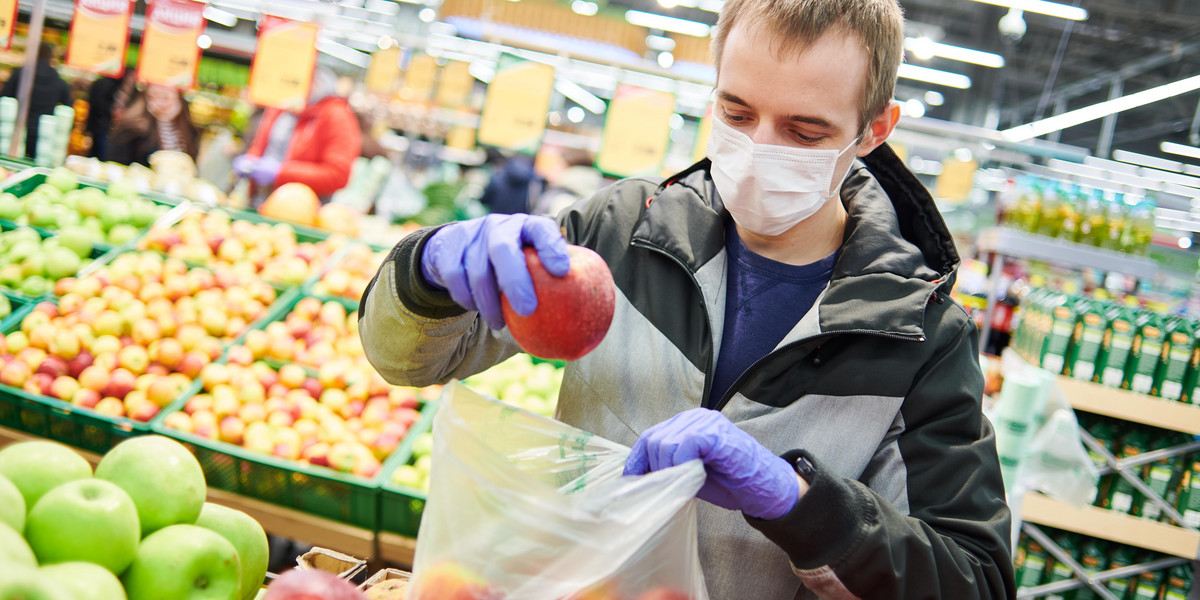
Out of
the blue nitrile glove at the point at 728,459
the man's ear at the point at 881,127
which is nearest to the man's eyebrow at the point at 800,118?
the man's ear at the point at 881,127

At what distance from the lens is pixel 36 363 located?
2.61 metres

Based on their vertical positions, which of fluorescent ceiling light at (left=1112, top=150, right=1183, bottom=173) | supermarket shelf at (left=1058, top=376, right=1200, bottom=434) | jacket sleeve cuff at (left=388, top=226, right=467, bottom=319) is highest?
fluorescent ceiling light at (left=1112, top=150, right=1183, bottom=173)

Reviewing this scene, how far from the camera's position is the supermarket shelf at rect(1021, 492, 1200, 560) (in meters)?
3.38

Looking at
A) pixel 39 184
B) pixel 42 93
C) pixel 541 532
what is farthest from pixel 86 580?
pixel 42 93

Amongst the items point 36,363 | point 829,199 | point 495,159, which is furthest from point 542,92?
point 495,159

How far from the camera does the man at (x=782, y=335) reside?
1.01 m

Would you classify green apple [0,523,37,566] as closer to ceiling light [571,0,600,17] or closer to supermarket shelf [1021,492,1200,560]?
supermarket shelf [1021,492,1200,560]

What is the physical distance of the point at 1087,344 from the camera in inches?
132

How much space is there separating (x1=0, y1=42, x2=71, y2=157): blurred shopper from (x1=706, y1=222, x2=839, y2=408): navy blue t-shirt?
6.36 meters

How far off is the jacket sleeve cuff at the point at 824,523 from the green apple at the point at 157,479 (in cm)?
84

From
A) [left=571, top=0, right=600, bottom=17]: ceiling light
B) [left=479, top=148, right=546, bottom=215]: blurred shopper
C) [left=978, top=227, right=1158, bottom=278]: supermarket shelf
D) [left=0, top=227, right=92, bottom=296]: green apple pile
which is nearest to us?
[left=0, top=227, right=92, bottom=296]: green apple pile

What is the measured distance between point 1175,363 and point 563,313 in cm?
348

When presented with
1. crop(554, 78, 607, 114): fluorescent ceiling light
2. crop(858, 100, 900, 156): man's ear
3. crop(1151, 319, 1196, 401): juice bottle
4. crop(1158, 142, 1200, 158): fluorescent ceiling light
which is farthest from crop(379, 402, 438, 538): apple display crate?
crop(1158, 142, 1200, 158): fluorescent ceiling light

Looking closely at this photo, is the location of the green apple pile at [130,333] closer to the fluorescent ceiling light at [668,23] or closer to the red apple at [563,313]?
the red apple at [563,313]
